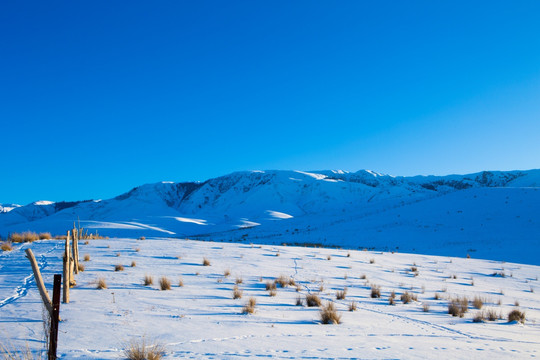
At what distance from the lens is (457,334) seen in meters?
5.27

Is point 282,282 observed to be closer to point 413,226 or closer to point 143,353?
point 143,353

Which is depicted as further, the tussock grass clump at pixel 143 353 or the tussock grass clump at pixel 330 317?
the tussock grass clump at pixel 330 317

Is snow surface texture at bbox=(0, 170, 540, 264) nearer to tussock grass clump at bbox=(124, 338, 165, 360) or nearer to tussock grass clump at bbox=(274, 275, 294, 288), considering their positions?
tussock grass clump at bbox=(274, 275, 294, 288)

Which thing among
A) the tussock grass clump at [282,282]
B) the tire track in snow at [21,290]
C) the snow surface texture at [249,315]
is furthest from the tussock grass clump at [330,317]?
the tire track in snow at [21,290]

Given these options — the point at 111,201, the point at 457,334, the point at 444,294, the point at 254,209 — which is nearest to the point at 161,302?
the point at 457,334

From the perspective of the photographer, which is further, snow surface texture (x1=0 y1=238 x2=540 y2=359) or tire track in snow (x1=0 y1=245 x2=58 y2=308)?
tire track in snow (x1=0 y1=245 x2=58 y2=308)

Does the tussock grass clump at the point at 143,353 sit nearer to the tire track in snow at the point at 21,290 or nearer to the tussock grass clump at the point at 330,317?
the tussock grass clump at the point at 330,317

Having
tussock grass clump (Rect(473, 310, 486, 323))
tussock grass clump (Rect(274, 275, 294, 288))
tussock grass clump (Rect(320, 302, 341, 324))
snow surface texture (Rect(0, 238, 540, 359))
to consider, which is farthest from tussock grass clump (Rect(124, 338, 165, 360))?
tussock grass clump (Rect(473, 310, 486, 323))

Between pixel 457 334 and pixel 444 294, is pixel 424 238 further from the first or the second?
pixel 457 334

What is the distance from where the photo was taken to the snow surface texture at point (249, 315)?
13.4ft

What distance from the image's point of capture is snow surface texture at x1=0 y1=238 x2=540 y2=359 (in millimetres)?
4090

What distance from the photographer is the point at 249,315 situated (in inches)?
226

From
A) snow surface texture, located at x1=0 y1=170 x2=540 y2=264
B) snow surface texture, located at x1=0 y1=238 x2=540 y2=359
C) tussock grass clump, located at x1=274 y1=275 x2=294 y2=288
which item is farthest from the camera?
snow surface texture, located at x1=0 y1=170 x2=540 y2=264

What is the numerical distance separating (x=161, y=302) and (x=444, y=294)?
685cm
